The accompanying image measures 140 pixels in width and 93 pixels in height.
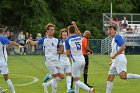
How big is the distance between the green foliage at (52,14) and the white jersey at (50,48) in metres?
35.1

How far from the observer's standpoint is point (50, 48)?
16.1 m

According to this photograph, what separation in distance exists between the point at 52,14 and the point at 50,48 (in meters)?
39.1

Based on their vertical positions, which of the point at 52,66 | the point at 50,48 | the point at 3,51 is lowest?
the point at 52,66

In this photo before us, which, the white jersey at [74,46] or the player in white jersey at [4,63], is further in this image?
the player in white jersey at [4,63]

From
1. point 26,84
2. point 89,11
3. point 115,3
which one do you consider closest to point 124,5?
point 115,3

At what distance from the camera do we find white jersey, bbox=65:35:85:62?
624 inches

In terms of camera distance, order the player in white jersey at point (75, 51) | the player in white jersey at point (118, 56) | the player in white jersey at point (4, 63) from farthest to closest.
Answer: the player in white jersey at point (4, 63)
the player in white jersey at point (75, 51)
the player in white jersey at point (118, 56)

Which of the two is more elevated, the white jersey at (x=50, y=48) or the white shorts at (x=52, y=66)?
the white jersey at (x=50, y=48)

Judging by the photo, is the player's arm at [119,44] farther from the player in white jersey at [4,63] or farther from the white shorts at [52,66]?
the player in white jersey at [4,63]

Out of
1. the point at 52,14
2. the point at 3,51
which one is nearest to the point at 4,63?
the point at 3,51

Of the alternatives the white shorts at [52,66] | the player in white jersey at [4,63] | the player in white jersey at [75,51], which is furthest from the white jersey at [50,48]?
the player in white jersey at [4,63]

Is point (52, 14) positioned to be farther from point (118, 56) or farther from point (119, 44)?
point (119, 44)

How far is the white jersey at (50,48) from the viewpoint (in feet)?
52.5

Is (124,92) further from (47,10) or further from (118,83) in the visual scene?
(47,10)
